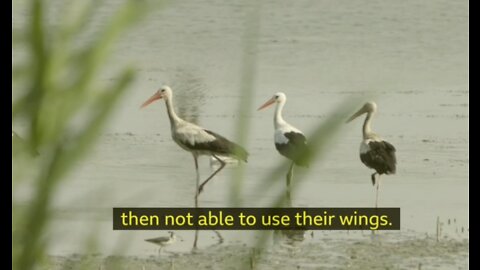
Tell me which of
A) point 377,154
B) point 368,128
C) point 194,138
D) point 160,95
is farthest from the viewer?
point 160,95

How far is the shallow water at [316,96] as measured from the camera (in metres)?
7.56

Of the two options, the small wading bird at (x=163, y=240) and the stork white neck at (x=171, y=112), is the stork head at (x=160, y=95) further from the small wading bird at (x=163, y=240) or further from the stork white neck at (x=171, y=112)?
the small wading bird at (x=163, y=240)

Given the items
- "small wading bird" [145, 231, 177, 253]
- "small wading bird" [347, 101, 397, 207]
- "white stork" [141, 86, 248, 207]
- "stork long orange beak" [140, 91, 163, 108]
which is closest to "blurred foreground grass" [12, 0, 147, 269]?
"small wading bird" [145, 231, 177, 253]

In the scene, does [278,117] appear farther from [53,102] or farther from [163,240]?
[53,102]

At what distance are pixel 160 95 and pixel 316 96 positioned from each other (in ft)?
4.09

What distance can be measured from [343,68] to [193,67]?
1.32 meters

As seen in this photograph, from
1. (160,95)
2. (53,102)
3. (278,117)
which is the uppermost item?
(160,95)

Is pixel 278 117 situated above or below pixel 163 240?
above

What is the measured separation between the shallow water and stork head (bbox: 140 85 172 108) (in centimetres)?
11

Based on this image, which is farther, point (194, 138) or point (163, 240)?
point (194, 138)

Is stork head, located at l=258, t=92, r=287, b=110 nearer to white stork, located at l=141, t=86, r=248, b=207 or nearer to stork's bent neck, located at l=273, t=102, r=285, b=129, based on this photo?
stork's bent neck, located at l=273, t=102, r=285, b=129

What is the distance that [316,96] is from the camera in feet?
31.0

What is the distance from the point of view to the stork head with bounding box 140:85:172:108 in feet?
29.1

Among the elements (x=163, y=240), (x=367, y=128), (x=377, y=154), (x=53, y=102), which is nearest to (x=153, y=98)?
(x=367, y=128)
